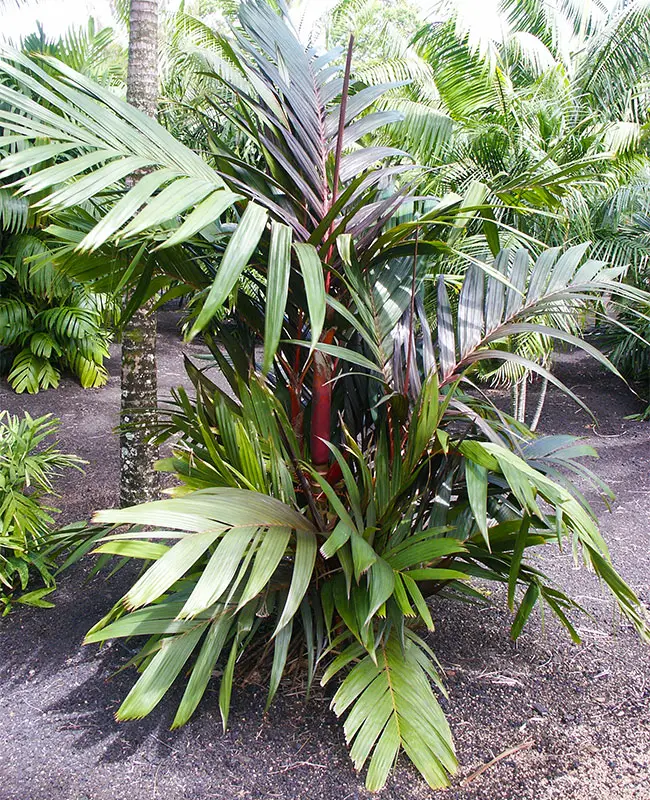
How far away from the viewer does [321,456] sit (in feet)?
6.41

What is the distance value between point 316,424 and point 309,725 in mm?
830

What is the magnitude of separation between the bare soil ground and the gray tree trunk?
48 centimetres

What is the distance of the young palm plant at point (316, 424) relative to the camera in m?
1.35

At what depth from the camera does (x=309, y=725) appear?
1734mm

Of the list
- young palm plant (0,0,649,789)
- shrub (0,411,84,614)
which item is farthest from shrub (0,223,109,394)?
young palm plant (0,0,649,789)

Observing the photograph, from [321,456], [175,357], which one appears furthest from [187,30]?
[321,456]

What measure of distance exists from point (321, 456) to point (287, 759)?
0.81 m

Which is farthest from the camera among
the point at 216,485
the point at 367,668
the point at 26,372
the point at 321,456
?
the point at 26,372

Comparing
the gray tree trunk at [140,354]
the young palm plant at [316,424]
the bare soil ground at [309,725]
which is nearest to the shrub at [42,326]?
the gray tree trunk at [140,354]

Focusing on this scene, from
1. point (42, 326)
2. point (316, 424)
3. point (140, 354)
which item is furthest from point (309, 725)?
point (42, 326)

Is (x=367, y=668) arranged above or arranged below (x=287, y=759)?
above

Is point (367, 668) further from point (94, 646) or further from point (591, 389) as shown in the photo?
point (591, 389)

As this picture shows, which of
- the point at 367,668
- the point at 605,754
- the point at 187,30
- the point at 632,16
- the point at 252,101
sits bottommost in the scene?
the point at 605,754

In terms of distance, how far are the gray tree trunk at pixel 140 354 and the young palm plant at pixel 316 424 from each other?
1.99ft
